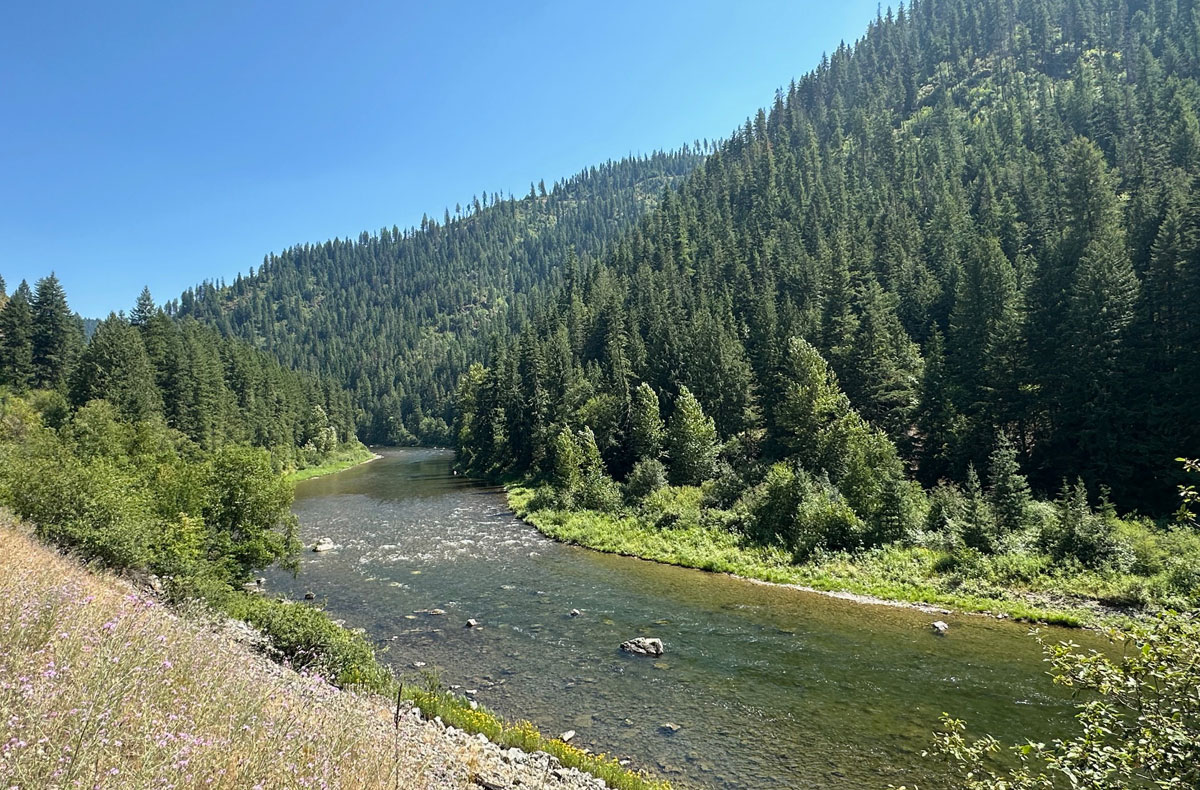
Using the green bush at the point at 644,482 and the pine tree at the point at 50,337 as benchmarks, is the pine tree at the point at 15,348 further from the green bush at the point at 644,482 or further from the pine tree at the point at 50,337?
the green bush at the point at 644,482

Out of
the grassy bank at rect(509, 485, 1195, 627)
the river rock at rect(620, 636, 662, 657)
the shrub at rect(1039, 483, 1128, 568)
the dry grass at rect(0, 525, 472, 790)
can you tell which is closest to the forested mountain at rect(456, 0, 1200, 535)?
the shrub at rect(1039, 483, 1128, 568)

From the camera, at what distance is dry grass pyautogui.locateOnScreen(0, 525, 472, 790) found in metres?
5.05

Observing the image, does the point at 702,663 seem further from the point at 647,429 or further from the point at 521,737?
the point at 647,429

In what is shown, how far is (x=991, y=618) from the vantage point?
24969 millimetres

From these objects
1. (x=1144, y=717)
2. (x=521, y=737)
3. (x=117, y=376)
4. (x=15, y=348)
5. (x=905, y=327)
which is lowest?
(x=521, y=737)

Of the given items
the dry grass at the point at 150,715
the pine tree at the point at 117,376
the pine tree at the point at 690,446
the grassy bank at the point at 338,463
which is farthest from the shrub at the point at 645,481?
the pine tree at the point at 117,376

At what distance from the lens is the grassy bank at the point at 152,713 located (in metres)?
5.10

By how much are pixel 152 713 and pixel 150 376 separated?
8125 centimetres

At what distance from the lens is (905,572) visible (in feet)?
99.6

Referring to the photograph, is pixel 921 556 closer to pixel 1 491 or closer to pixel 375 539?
pixel 375 539

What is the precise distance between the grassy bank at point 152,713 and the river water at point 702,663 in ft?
22.5

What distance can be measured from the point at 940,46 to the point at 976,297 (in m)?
164

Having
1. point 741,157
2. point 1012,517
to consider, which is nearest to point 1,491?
point 1012,517

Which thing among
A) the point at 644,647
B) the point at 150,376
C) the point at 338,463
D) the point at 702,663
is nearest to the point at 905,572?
the point at 702,663
